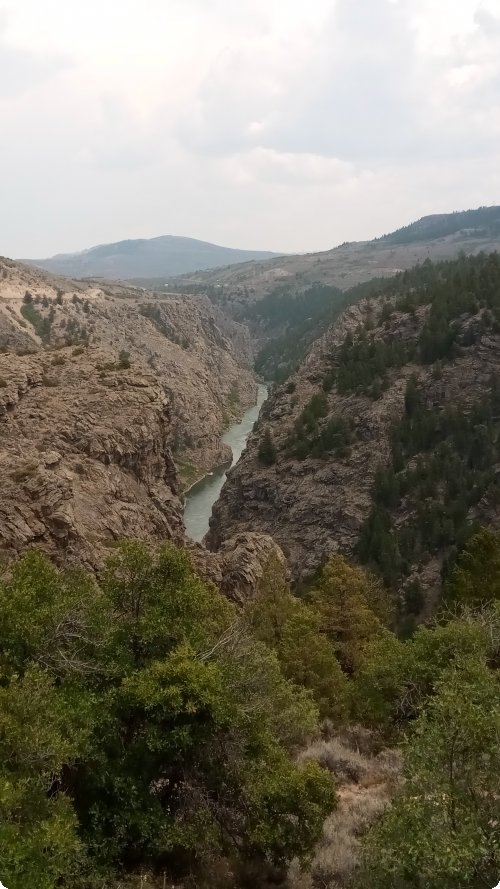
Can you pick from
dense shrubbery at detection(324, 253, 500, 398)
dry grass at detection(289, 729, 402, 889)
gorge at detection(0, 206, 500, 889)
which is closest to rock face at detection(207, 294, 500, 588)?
gorge at detection(0, 206, 500, 889)

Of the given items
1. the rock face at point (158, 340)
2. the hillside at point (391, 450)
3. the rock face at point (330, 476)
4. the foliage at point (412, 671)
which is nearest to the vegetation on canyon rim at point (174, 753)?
the foliage at point (412, 671)

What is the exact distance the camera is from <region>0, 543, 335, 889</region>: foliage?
42.5 ft

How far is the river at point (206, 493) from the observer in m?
86.9

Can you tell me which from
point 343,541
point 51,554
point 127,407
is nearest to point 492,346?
point 343,541

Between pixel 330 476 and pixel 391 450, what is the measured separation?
25.5ft

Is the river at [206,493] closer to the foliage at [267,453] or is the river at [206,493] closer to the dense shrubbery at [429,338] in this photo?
the foliage at [267,453]

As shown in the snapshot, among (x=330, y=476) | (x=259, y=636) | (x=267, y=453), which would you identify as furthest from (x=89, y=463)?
(x=267, y=453)

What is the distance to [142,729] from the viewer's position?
15.2 m

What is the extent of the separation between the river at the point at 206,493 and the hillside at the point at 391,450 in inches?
254

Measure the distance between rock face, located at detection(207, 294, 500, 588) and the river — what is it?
5.88 metres

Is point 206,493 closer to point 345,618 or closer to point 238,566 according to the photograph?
point 238,566

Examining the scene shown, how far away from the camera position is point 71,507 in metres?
37.6

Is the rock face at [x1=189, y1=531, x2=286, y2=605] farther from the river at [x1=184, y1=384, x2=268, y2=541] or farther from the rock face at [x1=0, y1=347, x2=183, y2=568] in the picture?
the river at [x1=184, y1=384, x2=268, y2=541]

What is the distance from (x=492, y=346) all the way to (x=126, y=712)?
74404 mm
